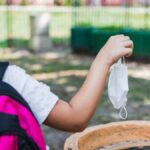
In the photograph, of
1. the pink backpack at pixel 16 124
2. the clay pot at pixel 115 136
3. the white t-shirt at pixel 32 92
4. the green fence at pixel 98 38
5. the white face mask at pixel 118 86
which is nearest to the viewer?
the pink backpack at pixel 16 124

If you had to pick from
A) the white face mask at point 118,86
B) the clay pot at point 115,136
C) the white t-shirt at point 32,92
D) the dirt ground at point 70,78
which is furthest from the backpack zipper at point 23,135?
the dirt ground at point 70,78

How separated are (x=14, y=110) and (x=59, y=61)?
869 cm

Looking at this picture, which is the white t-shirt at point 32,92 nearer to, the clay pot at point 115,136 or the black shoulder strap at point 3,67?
the black shoulder strap at point 3,67

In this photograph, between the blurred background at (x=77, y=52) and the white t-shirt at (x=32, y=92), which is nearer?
the white t-shirt at (x=32, y=92)

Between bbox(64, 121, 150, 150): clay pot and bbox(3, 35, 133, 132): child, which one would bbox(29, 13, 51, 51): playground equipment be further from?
bbox(3, 35, 133, 132): child

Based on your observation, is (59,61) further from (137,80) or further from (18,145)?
(18,145)

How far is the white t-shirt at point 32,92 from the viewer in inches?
66.6

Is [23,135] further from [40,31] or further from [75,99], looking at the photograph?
[40,31]

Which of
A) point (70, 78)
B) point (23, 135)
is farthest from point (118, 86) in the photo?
point (70, 78)

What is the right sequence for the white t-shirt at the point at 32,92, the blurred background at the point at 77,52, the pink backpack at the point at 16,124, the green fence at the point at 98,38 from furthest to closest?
1. the green fence at the point at 98,38
2. the blurred background at the point at 77,52
3. the white t-shirt at the point at 32,92
4. the pink backpack at the point at 16,124

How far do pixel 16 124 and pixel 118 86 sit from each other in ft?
1.44

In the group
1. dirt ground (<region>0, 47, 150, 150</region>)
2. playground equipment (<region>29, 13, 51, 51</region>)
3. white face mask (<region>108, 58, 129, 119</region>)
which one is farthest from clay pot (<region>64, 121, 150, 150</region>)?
playground equipment (<region>29, 13, 51, 51</region>)

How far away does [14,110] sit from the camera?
5.10ft

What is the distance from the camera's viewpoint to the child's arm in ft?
5.67
